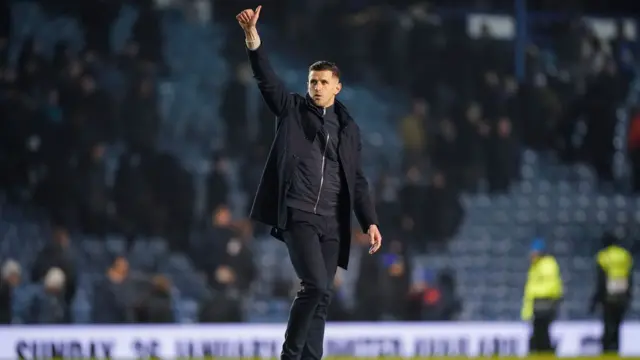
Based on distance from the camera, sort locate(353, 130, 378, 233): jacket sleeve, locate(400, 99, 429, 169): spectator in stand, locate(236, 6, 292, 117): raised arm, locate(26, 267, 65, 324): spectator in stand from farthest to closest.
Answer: locate(400, 99, 429, 169): spectator in stand, locate(26, 267, 65, 324): spectator in stand, locate(353, 130, 378, 233): jacket sleeve, locate(236, 6, 292, 117): raised arm

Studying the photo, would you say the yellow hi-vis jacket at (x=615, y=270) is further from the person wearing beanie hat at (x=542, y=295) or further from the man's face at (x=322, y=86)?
the man's face at (x=322, y=86)

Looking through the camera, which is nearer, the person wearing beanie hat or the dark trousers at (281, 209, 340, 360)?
the dark trousers at (281, 209, 340, 360)

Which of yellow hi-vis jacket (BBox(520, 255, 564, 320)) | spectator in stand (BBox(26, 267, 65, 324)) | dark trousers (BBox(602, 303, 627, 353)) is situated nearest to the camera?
spectator in stand (BBox(26, 267, 65, 324))

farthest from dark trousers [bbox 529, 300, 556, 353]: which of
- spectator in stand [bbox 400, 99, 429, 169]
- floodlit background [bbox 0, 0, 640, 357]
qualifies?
spectator in stand [bbox 400, 99, 429, 169]

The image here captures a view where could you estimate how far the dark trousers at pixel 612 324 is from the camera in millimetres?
13570

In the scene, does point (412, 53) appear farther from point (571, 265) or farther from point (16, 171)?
point (16, 171)

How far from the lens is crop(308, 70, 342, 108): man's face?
18.4ft

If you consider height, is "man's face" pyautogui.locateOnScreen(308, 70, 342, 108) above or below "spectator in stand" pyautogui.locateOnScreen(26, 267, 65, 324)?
above

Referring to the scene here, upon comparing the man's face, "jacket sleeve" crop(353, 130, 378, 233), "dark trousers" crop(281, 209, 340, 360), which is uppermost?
the man's face

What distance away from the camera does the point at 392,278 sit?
14.0 metres

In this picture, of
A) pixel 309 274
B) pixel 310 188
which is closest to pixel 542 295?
pixel 310 188

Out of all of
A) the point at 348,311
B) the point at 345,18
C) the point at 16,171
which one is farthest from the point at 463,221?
the point at 16,171

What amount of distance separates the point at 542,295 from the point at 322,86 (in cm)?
817

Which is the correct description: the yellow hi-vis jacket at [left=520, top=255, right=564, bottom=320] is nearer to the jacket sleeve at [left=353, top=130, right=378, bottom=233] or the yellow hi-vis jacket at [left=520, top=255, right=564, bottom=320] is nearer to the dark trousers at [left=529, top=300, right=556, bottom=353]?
the dark trousers at [left=529, top=300, right=556, bottom=353]
